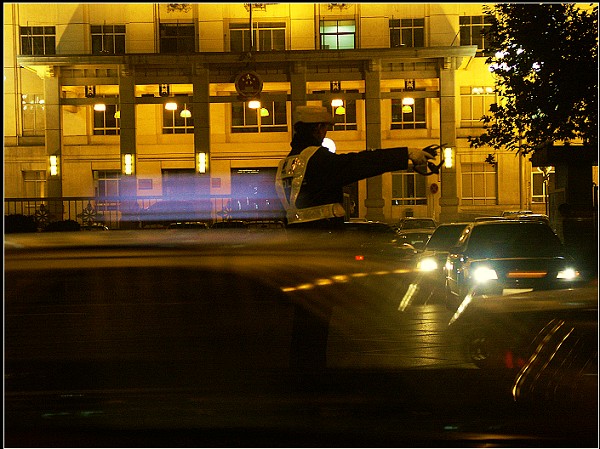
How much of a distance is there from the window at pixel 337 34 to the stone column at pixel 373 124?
14.0 feet

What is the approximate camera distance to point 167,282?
4457mm

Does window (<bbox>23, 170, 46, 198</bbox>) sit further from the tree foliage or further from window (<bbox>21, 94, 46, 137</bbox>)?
the tree foliage

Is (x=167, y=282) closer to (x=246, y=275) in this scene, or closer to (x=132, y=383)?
(x=246, y=275)

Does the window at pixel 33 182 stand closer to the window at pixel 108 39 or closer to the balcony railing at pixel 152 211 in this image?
the window at pixel 108 39

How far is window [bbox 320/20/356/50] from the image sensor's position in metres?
43.6

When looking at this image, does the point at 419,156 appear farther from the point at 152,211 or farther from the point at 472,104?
the point at 472,104

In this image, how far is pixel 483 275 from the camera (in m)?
12.3

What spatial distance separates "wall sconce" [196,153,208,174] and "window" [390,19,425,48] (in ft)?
37.3

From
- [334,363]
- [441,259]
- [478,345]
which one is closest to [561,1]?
[441,259]

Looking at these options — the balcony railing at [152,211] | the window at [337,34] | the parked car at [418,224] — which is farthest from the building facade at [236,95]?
the balcony railing at [152,211]

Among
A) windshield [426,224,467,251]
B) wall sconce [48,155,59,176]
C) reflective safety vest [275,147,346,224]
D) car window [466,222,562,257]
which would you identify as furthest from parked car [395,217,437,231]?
reflective safety vest [275,147,346,224]

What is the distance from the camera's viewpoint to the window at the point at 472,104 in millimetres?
45594

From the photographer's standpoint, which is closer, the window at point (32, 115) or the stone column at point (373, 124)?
the stone column at point (373, 124)

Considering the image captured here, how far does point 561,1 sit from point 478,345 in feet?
38.1
